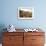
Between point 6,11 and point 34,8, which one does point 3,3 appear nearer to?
point 6,11

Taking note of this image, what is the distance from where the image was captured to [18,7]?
4.34m

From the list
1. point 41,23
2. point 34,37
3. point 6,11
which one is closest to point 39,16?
point 41,23

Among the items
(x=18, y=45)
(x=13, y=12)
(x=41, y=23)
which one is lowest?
(x=18, y=45)

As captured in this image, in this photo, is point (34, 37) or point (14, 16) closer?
point (34, 37)

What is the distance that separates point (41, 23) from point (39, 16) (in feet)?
0.83

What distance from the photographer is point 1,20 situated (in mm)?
4367

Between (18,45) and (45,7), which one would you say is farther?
(45,7)

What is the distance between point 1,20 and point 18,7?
739 millimetres

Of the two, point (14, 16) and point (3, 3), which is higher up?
point (3, 3)

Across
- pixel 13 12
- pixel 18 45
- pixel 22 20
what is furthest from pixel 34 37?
pixel 13 12

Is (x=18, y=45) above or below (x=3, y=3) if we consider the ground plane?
below

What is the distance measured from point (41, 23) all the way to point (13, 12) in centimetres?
104

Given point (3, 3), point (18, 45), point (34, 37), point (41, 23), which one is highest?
point (3, 3)

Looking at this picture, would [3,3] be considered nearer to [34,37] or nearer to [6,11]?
[6,11]
